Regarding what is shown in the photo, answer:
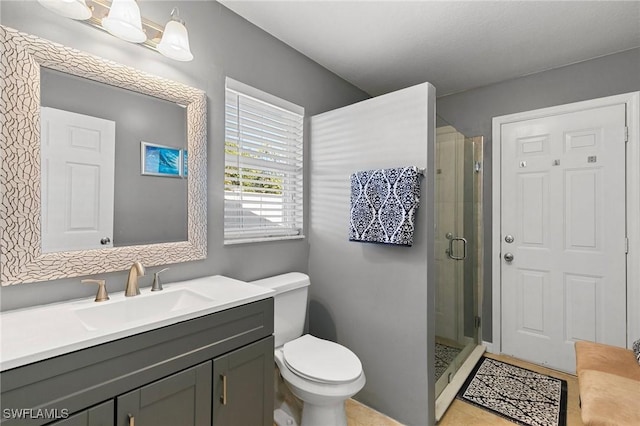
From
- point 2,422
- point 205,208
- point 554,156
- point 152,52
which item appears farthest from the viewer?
point 554,156

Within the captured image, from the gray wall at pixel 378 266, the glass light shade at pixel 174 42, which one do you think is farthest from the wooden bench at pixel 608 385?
the glass light shade at pixel 174 42

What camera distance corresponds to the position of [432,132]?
69.5 inches

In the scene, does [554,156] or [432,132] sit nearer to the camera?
[432,132]

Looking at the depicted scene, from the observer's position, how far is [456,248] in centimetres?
A: 246

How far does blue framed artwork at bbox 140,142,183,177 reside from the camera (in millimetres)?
1485

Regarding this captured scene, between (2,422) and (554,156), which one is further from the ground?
(554,156)

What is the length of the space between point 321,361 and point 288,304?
0.39 meters

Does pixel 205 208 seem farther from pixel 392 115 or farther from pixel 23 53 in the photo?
pixel 392 115

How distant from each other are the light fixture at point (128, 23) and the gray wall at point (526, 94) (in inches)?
99.8

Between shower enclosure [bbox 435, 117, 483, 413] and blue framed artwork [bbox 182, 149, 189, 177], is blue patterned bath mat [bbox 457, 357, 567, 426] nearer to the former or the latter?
shower enclosure [bbox 435, 117, 483, 413]

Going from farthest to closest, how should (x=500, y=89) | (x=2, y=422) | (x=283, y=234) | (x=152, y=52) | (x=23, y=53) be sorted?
(x=500, y=89)
(x=283, y=234)
(x=152, y=52)
(x=23, y=53)
(x=2, y=422)

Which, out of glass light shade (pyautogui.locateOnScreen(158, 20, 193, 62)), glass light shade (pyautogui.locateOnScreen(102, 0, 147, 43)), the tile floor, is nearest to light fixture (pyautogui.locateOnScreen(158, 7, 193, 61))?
glass light shade (pyautogui.locateOnScreen(158, 20, 193, 62))

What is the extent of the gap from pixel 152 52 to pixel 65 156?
651 mm

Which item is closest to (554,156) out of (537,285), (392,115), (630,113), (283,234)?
(630,113)
